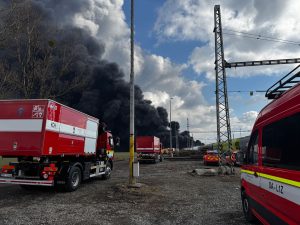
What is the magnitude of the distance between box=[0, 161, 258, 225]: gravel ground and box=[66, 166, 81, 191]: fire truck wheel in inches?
13.3

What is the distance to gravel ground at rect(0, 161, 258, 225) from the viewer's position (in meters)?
8.01

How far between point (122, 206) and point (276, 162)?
19.5ft

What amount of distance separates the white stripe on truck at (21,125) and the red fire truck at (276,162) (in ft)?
24.0

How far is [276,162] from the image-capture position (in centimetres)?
497

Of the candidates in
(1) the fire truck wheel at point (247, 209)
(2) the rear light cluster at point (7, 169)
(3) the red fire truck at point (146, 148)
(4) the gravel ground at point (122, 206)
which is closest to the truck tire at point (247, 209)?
(1) the fire truck wheel at point (247, 209)

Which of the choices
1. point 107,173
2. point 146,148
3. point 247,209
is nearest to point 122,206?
point 247,209

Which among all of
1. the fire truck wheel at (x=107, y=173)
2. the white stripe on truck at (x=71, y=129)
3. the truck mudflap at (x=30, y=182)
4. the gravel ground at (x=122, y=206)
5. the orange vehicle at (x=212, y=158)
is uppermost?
the white stripe on truck at (x=71, y=129)

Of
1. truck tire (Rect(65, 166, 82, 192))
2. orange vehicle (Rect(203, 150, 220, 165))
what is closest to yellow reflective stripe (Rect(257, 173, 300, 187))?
truck tire (Rect(65, 166, 82, 192))

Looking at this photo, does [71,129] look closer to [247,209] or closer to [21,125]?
[21,125]

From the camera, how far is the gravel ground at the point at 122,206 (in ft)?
26.3

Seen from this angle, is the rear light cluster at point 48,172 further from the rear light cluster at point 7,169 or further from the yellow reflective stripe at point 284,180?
the yellow reflective stripe at point 284,180

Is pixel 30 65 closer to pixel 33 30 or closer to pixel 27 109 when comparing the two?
pixel 33 30

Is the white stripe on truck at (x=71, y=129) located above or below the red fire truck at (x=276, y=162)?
above

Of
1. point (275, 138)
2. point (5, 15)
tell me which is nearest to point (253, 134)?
point (275, 138)
